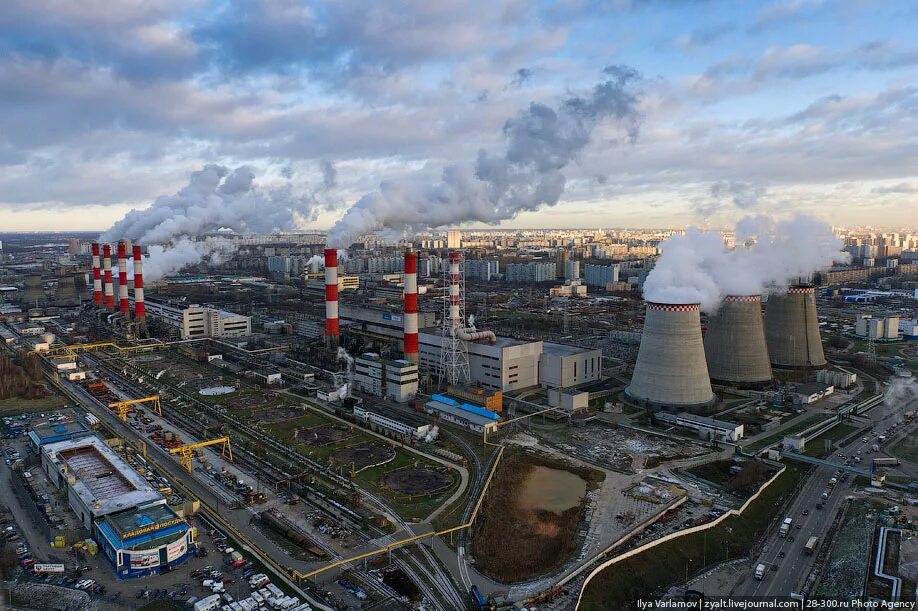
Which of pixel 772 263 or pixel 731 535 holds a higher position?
pixel 772 263

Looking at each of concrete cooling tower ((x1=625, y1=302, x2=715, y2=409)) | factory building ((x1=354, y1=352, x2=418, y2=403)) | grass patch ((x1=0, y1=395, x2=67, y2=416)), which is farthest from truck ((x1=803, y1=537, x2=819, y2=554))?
grass patch ((x1=0, y1=395, x2=67, y2=416))

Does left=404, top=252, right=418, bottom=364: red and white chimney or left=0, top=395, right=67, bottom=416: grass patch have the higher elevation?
left=404, top=252, right=418, bottom=364: red and white chimney

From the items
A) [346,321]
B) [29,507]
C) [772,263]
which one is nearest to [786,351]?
[772,263]

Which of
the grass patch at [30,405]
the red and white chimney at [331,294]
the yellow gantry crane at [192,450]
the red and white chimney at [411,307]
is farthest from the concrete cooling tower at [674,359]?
the grass patch at [30,405]

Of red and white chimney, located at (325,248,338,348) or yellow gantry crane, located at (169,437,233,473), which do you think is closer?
yellow gantry crane, located at (169,437,233,473)

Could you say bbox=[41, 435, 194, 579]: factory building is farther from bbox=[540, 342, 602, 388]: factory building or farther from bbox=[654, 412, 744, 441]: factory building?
bbox=[540, 342, 602, 388]: factory building

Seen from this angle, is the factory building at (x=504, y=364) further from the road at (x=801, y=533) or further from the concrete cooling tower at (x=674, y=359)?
the road at (x=801, y=533)

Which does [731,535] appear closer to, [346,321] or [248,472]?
[248,472]
